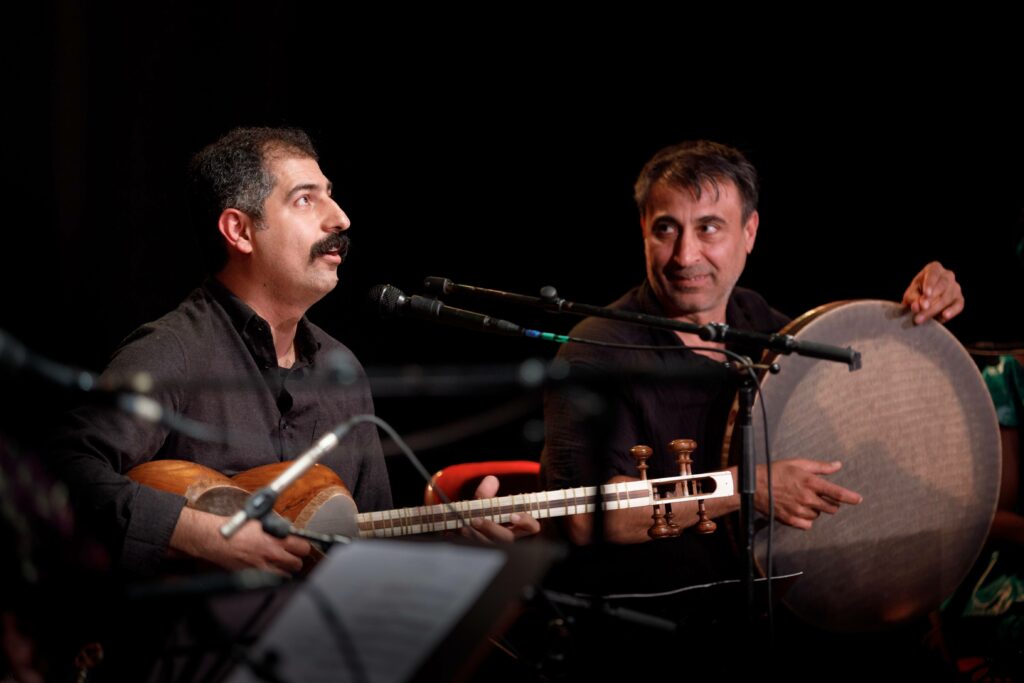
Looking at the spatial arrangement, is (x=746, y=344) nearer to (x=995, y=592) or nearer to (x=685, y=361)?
(x=685, y=361)

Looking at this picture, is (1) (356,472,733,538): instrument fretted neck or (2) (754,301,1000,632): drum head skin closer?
(1) (356,472,733,538): instrument fretted neck

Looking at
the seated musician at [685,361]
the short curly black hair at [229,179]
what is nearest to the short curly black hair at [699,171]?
the seated musician at [685,361]

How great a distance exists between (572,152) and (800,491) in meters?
1.94

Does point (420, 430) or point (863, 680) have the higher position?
point (420, 430)

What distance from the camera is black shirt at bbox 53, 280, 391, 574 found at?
2418 mm

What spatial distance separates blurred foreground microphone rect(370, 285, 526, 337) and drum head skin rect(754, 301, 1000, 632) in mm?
813

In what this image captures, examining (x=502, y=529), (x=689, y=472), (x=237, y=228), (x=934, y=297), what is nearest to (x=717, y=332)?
(x=689, y=472)

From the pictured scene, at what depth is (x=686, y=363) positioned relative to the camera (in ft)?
10.1

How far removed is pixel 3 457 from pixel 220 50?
2.38 metres

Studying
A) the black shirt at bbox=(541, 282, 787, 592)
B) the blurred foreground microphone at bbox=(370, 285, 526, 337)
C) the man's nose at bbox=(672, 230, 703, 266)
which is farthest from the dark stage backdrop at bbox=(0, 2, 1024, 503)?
the blurred foreground microphone at bbox=(370, 285, 526, 337)

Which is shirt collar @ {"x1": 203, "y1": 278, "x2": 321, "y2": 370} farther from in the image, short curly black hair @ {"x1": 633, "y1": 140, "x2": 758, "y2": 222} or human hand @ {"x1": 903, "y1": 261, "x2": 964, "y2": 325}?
human hand @ {"x1": 903, "y1": 261, "x2": 964, "y2": 325}

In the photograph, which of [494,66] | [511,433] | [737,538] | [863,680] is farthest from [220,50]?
[863,680]

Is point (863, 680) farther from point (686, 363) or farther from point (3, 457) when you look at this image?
point (3, 457)

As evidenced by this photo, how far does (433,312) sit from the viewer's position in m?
2.35
